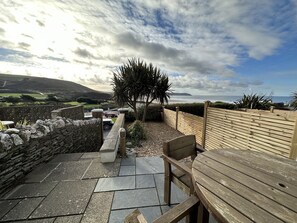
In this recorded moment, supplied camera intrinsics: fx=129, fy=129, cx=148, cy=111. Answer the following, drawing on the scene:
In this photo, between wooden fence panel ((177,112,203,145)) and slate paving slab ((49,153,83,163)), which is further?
wooden fence panel ((177,112,203,145))

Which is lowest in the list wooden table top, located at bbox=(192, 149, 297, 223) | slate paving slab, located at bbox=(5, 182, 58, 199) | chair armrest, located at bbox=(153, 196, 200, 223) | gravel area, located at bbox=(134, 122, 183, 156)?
gravel area, located at bbox=(134, 122, 183, 156)

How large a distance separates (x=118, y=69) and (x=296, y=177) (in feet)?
25.9

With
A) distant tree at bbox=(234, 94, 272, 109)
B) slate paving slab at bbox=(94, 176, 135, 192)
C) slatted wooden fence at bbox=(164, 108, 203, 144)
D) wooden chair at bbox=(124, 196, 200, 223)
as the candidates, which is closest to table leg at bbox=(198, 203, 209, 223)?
wooden chair at bbox=(124, 196, 200, 223)

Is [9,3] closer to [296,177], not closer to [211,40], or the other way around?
[296,177]

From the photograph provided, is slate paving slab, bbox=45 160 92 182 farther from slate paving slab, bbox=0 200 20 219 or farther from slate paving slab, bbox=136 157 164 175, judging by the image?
slate paving slab, bbox=136 157 164 175

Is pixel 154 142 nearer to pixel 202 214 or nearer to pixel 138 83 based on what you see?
pixel 202 214

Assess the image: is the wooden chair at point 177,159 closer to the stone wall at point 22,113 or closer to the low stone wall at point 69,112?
the low stone wall at point 69,112

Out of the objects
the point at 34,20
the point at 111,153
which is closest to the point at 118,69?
the point at 34,20

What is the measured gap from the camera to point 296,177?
1.07 metres

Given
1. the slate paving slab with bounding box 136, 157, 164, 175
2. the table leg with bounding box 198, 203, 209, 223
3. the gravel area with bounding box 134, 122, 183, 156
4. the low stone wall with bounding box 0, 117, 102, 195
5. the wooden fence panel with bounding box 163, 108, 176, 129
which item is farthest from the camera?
the wooden fence panel with bounding box 163, 108, 176, 129

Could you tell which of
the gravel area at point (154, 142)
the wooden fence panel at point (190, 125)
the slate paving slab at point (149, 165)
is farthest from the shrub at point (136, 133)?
the wooden fence panel at point (190, 125)

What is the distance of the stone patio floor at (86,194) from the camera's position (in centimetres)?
156

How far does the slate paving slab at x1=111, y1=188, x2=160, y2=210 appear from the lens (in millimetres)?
1742

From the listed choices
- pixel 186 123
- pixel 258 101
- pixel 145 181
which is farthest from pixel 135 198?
pixel 258 101
